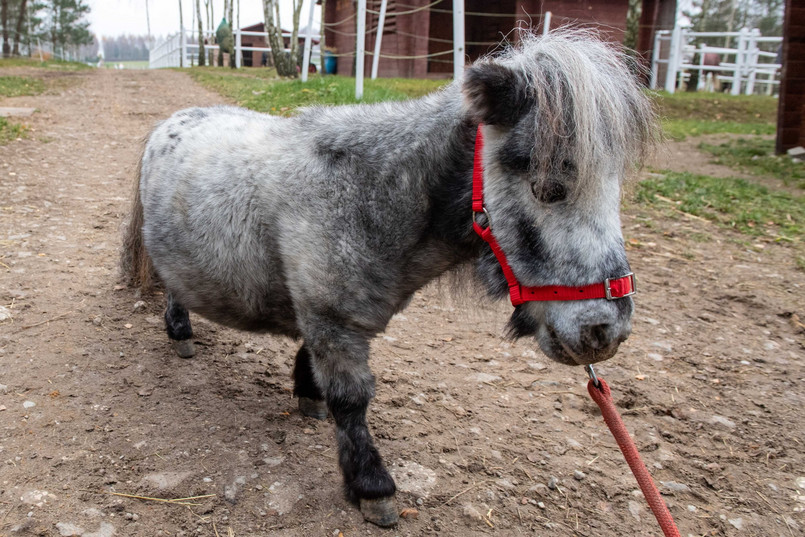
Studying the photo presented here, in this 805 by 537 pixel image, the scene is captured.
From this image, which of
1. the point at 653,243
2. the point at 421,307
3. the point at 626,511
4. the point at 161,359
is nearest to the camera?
the point at 626,511

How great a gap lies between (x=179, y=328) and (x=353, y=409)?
62.3 inches

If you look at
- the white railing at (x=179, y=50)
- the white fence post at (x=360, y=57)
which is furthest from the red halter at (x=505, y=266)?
the white railing at (x=179, y=50)

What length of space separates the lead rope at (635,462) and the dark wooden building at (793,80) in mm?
9688


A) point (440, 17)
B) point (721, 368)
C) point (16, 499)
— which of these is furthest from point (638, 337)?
point (440, 17)

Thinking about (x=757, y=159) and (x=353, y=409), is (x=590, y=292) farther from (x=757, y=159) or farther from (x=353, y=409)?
(x=757, y=159)

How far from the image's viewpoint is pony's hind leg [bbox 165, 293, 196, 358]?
3.61 metres

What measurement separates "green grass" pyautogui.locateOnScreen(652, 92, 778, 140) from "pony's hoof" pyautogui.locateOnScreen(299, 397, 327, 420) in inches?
463

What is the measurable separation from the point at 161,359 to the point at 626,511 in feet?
8.38

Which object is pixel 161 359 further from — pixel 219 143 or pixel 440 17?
pixel 440 17

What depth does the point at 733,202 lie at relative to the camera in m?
7.21

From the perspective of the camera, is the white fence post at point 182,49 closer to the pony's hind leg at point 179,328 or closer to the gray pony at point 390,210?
the pony's hind leg at point 179,328

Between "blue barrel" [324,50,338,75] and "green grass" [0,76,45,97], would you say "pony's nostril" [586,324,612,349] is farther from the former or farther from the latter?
"blue barrel" [324,50,338,75]

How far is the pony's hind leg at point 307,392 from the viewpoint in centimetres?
315

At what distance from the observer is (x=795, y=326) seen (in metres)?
4.47
